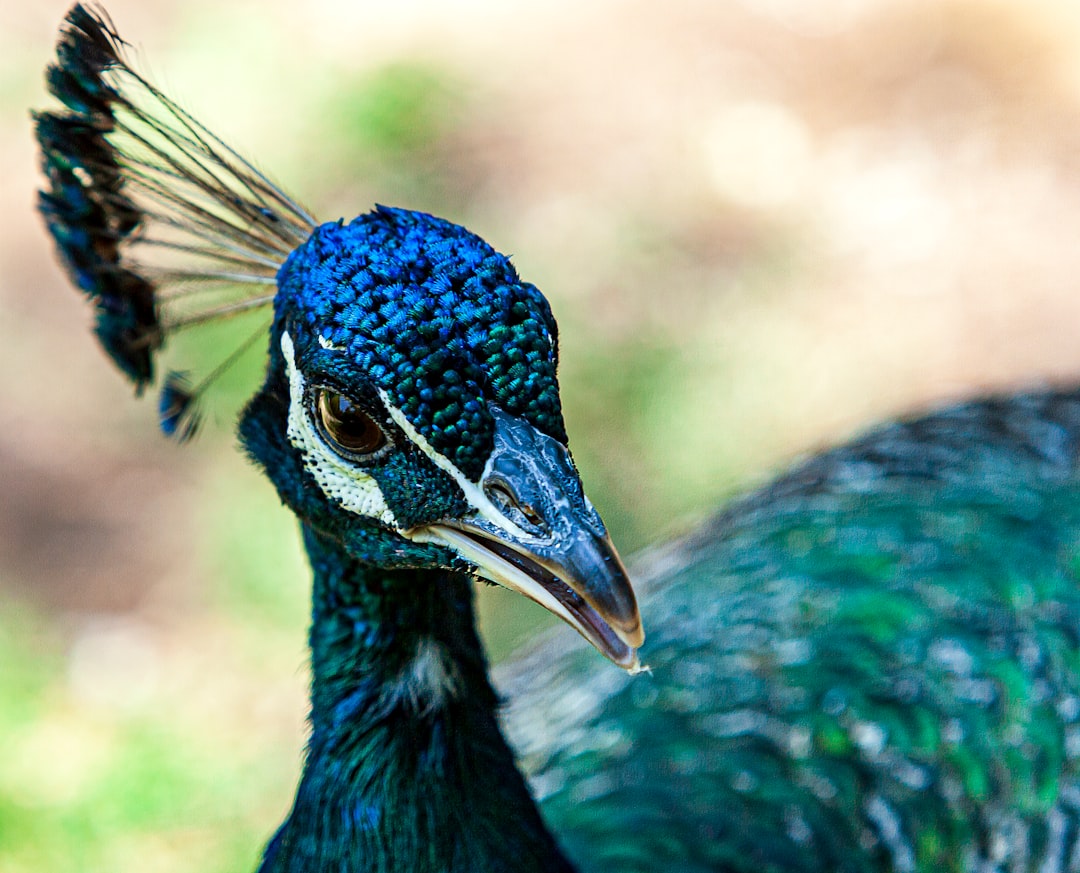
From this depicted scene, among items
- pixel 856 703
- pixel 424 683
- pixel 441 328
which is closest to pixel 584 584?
pixel 441 328

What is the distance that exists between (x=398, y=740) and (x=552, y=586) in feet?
1.29

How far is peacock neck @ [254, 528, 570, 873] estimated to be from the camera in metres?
1.46

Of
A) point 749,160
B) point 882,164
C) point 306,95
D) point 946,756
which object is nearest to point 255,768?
point 946,756

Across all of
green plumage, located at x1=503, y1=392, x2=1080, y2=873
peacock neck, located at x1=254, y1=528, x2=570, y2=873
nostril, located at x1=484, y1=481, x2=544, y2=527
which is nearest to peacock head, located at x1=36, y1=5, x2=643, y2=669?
nostril, located at x1=484, y1=481, x2=544, y2=527

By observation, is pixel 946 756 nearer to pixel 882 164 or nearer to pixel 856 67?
pixel 882 164

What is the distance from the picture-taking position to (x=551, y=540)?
117 cm

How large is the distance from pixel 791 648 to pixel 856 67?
10.3 ft

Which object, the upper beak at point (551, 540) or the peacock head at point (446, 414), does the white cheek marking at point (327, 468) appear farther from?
the upper beak at point (551, 540)

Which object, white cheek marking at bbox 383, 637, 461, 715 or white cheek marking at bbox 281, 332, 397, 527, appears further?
white cheek marking at bbox 383, 637, 461, 715

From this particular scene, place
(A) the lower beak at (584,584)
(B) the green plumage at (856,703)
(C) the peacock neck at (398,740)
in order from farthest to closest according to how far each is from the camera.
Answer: (B) the green plumage at (856,703)
(C) the peacock neck at (398,740)
(A) the lower beak at (584,584)

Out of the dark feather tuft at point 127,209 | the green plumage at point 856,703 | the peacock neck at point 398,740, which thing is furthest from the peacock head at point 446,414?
the green plumage at point 856,703

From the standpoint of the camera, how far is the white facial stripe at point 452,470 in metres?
1.21

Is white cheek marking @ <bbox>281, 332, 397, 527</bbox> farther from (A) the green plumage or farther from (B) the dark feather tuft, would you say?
(A) the green plumage

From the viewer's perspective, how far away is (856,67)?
4590 millimetres
